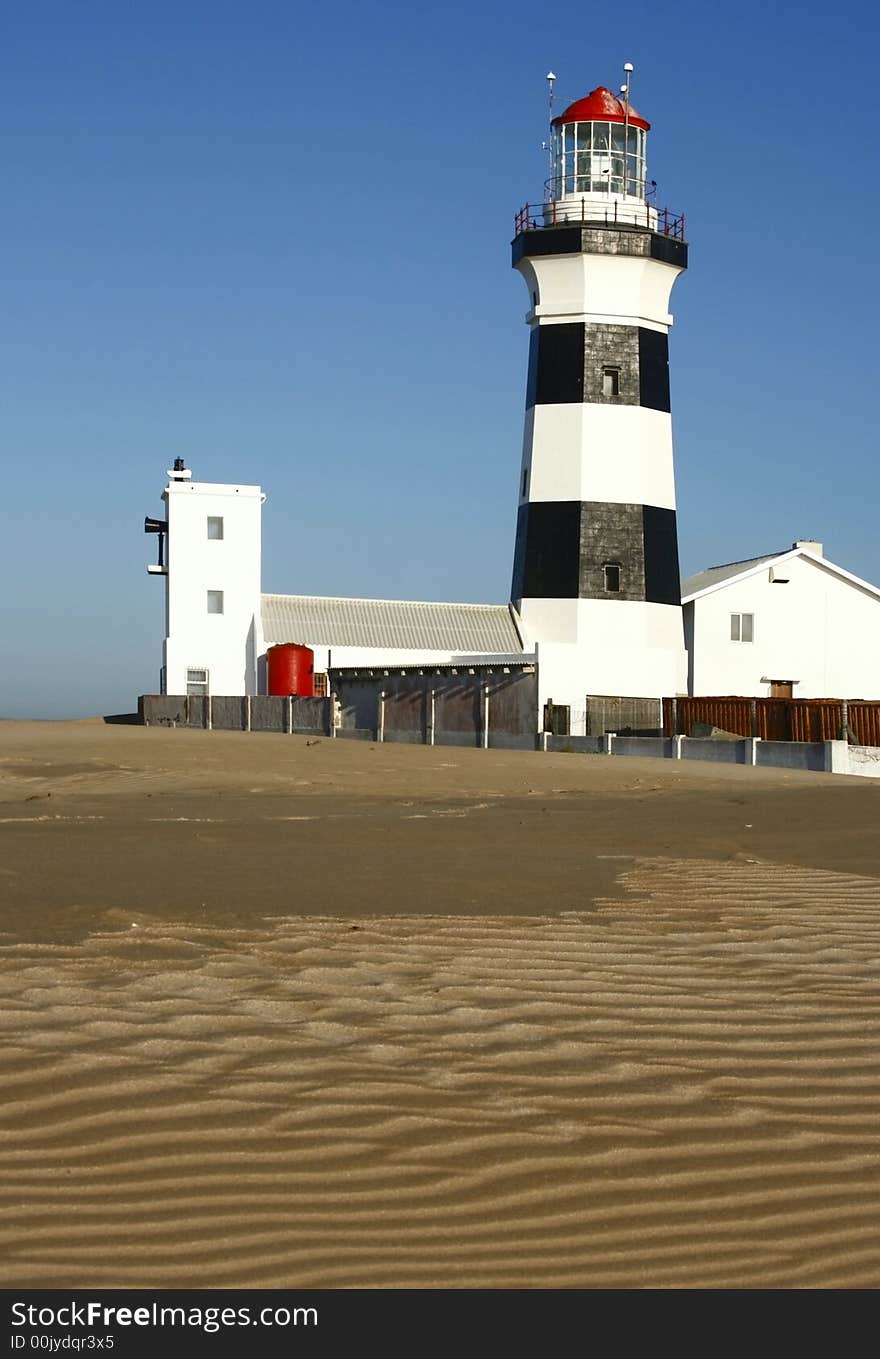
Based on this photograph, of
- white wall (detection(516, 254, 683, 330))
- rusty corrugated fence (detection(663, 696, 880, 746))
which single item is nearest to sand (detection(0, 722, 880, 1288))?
rusty corrugated fence (detection(663, 696, 880, 746))

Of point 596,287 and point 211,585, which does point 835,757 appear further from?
point 211,585

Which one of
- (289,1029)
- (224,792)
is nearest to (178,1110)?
(289,1029)

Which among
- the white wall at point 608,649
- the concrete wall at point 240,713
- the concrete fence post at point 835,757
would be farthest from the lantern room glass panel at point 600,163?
the concrete fence post at point 835,757

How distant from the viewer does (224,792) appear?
19.1 metres

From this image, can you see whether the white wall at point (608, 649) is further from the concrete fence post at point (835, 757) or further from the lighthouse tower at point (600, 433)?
the concrete fence post at point (835, 757)

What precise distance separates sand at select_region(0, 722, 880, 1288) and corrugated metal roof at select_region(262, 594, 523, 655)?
106 ft

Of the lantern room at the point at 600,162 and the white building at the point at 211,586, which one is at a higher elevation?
the lantern room at the point at 600,162

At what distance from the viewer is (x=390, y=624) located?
45.8 metres

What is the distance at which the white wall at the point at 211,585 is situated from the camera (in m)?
44.9

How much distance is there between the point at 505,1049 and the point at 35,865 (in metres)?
5.54

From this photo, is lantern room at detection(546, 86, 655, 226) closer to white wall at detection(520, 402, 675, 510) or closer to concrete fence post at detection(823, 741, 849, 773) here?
white wall at detection(520, 402, 675, 510)

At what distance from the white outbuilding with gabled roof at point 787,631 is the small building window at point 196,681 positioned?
13481 mm

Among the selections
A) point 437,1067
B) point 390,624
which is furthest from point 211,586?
point 437,1067

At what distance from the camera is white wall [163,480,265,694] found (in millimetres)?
44906
